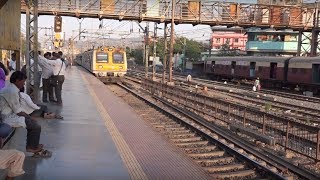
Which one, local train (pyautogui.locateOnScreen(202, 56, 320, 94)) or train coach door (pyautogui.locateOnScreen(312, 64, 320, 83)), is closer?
train coach door (pyautogui.locateOnScreen(312, 64, 320, 83))

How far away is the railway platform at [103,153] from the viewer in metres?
6.91

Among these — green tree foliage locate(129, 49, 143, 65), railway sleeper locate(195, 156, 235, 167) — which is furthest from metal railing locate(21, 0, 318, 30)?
green tree foliage locate(129, 49, 143, 65)

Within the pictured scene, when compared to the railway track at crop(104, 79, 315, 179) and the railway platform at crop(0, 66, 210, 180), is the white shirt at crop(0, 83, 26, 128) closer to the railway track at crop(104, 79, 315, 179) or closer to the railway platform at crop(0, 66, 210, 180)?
the railway platform at crop(0, 66, 210, 180)

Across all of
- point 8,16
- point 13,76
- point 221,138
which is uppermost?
point 8,16

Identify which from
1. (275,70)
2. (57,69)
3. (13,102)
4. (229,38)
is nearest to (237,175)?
(13,102)

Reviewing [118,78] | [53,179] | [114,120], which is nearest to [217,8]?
[118,78]

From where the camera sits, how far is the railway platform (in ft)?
22.7

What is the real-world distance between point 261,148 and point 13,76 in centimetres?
652

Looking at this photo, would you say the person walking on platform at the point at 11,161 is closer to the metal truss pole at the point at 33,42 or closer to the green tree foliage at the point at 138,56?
the metal truss pole at the point at 33,42

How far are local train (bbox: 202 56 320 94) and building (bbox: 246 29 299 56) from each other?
2325 cm

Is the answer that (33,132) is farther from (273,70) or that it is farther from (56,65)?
(273,70)

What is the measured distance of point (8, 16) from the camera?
819 centimetres

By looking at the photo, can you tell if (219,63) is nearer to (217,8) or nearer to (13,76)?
(217,8)

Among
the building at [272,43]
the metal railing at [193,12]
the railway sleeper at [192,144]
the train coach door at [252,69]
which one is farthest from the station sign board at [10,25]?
the building at [272,43]
